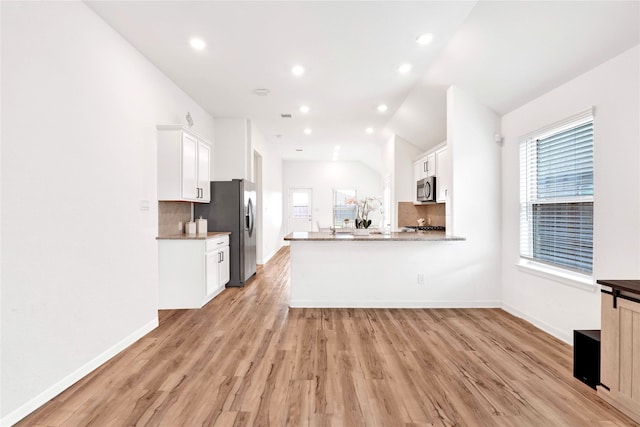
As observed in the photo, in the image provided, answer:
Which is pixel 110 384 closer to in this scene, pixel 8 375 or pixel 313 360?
pixel 8 375

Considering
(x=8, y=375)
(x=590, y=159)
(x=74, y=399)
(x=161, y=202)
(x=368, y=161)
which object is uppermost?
(x=368, y=161)

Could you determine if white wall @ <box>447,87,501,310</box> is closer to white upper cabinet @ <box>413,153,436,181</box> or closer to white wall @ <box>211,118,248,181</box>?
white upper cabinet @ <box>413,153,436,181</box>

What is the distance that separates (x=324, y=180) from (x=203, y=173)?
6.23 metres

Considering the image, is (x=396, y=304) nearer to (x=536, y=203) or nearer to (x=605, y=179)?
(x=536, y=203)

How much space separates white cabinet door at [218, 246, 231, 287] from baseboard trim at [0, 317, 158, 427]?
1.43 m

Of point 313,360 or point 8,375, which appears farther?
point 313,360

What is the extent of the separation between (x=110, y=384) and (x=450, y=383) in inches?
95.6

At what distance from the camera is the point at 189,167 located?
3982mm

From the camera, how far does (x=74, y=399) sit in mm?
2070

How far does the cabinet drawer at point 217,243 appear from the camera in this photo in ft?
13.4

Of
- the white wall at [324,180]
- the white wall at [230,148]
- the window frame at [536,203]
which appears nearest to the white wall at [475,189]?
the window frame at [536,203]

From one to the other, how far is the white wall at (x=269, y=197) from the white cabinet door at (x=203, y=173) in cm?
142

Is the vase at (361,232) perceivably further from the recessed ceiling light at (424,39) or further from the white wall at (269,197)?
the white wall at (269,197)

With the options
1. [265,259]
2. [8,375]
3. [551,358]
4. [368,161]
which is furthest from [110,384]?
[368,161]
